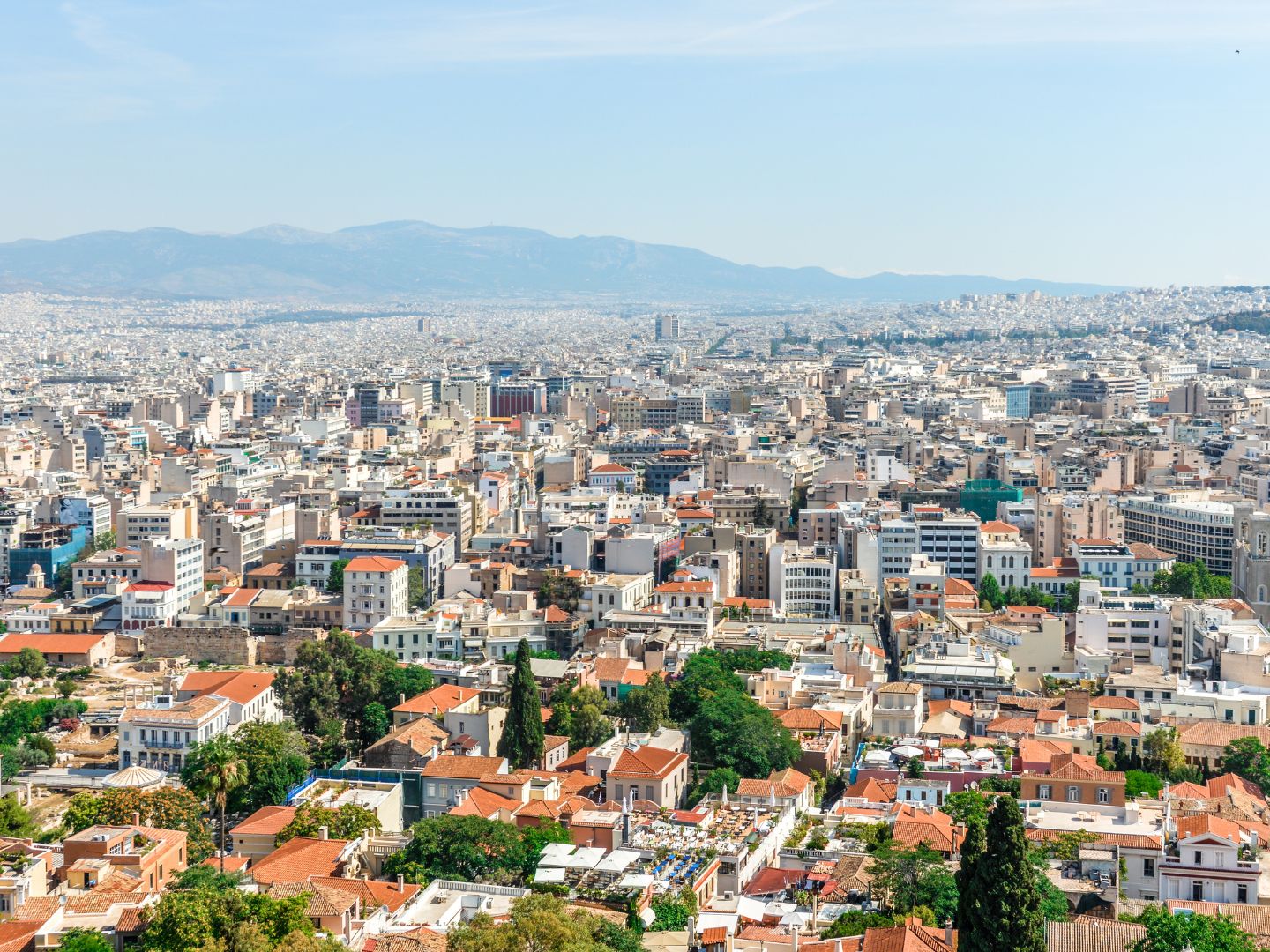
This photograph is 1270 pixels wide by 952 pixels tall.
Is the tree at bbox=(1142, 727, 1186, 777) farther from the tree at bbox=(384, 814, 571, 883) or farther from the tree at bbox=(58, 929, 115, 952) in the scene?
the tree at bbox=(58, 929, 115, 952)

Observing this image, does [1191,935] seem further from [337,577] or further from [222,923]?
[337,577]

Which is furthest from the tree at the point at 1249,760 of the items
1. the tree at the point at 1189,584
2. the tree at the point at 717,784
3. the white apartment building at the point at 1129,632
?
the tree at the point at 1189,584

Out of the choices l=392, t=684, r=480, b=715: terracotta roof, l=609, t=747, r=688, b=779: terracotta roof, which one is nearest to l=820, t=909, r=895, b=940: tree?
l=609, t=747, r=688, b=779: terracotta roof

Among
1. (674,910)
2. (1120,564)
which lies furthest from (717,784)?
(1120,564)

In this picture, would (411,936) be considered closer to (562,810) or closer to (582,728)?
(562,810)

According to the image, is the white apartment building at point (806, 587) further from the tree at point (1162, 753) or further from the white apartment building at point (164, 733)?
the white apartment building at point (164, 733)
